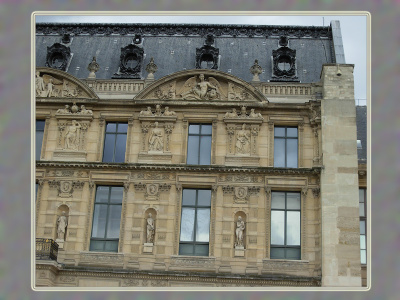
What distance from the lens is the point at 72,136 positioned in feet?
90.3

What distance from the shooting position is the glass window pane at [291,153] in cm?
2695

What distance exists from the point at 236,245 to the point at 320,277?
3.36 m

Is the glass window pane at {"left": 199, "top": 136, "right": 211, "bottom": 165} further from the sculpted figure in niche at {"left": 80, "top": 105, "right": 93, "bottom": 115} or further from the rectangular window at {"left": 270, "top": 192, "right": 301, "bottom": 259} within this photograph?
the sculpted figure in niche at {"left": 80, "top": 105, "right": 93, "bottom": 115}

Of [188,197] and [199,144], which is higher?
[199,144]

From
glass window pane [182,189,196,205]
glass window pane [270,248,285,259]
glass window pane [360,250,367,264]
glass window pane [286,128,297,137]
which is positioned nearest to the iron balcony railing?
glass window pane [182,189,196,205]

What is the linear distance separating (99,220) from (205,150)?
16.9 ft

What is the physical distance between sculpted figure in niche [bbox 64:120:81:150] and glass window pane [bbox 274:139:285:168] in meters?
8.19

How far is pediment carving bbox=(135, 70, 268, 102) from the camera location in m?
27.8

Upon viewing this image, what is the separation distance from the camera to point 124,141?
27688mm

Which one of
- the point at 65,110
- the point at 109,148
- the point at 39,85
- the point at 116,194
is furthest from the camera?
the point at 39,85

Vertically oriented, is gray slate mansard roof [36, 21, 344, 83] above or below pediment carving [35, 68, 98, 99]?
above

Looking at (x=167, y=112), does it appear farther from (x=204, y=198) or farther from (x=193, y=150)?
(x=204, y=198)

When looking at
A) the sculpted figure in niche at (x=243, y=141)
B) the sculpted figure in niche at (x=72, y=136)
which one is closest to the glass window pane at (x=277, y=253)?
the sculpted figure in niche at (x=243, y=141)

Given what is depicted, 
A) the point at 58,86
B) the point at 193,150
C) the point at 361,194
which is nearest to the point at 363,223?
the point at 361,194
